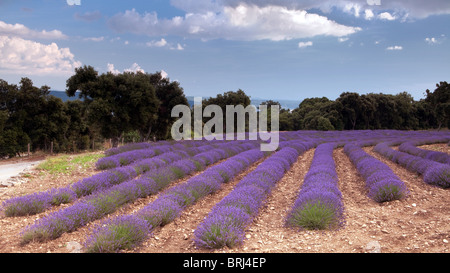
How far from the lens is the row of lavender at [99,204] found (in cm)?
440

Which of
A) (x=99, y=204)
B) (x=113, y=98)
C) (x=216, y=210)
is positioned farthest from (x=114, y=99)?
(x=216, y=210)

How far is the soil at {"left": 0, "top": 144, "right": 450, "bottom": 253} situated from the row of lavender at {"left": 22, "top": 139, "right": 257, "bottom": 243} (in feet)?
0.40

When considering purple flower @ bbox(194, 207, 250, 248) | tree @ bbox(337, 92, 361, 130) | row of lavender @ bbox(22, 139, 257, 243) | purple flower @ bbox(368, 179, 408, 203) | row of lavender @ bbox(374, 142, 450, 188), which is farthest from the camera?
tree @ bbox(337, 92, 361, 130)

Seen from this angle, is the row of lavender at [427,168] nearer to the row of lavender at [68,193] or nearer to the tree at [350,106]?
the row of lavender at [68,193]

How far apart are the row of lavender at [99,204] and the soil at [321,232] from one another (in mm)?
120

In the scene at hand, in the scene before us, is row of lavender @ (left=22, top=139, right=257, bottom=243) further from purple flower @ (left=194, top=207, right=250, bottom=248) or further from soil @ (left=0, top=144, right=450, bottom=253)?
purple flower @ (left=194, top=207, right=250, bottom=248)

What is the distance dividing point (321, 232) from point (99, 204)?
376 cm

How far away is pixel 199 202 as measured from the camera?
21.8ft

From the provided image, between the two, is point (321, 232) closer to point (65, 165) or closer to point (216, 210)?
point (216, 210)

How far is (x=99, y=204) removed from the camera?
542 cm

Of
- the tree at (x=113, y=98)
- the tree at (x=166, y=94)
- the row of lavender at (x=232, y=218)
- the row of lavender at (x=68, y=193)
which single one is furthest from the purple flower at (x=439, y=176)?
the tree at (x=166, y=94)

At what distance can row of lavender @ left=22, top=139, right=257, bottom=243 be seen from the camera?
4.40m

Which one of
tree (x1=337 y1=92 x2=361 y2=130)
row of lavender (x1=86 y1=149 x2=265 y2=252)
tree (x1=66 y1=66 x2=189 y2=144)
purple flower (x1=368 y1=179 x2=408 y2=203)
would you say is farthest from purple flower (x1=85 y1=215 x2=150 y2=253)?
tree (x1=337 y1=92 x2=361 y2=130)
